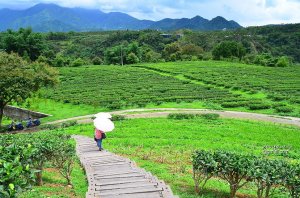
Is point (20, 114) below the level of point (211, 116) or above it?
below

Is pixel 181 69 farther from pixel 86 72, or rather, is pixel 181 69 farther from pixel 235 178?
pixel 235 178

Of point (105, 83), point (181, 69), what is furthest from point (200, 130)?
point (181, 69)

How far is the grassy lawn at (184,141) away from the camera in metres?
15.3

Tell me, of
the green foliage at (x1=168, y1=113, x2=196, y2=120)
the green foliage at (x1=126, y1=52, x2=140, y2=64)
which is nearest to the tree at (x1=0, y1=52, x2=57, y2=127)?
the green foliage at (x1=168, y1=113, x2=196, y2=120)

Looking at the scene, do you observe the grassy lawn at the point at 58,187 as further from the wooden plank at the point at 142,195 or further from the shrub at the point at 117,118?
the shrub at the point at 117,118

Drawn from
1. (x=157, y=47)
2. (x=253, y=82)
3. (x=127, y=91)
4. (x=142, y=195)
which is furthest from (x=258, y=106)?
(x=157, y=47)

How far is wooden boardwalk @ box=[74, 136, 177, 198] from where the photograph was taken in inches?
441

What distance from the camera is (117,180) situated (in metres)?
12.8

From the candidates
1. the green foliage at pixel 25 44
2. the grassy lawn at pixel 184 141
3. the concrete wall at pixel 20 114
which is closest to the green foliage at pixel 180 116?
the grassy lawn at pixel 184 141

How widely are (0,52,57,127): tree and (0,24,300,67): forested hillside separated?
4346cm

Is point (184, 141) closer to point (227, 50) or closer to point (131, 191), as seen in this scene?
point (131, 191)

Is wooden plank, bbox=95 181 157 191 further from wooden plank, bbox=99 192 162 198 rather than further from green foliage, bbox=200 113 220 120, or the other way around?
green foliage, bbox=200 113 220 120

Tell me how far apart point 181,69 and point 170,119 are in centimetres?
3683

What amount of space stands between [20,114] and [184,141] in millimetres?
25170
